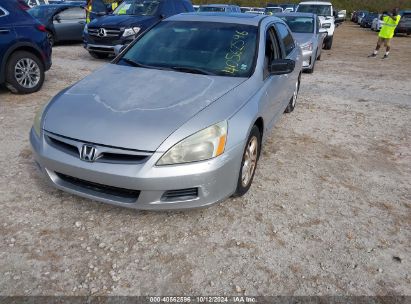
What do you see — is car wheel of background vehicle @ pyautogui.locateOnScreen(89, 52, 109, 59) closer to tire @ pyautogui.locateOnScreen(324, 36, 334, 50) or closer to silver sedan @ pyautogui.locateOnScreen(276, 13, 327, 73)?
silver sedan @ pyautogui.locateOnScreen(276, 13, 327, 73)

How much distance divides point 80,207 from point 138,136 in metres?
0.98

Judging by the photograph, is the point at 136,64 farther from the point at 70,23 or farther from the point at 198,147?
the point at 70,23

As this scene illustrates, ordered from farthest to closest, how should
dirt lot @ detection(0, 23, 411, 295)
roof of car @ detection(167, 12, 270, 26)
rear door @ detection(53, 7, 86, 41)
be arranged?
1. rear door @ detection(53, 7, 86, 41)
2. roof of car @ detection(167, 12, 270, 26)
3. dirt lot @ detection(0, 23, 411, 295)

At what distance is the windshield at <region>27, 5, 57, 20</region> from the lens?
39.3 ft

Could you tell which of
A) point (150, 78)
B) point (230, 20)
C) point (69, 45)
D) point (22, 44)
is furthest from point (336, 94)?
point (69, 45)

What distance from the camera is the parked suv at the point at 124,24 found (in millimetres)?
9016

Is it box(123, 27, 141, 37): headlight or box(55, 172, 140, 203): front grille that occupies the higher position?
box(55, 172, 140, 203): front grille

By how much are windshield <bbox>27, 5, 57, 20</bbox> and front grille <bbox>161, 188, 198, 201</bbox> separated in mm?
11850

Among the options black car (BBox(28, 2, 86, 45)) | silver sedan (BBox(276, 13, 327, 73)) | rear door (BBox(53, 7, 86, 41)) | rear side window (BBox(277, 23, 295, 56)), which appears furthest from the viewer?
rear door (BBox(53, 7, 86, 41))

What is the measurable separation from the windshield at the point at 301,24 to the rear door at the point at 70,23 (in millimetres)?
7595

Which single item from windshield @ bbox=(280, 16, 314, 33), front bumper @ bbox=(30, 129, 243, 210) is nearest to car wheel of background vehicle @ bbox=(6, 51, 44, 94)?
front bumper @ bbox=(30, 129, 243, 210)

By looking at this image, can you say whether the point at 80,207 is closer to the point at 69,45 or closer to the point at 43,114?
the point at 43,114

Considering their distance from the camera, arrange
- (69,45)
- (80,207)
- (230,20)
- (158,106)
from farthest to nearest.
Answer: (69,45)
(230,20)
(80,207)
(158,106)

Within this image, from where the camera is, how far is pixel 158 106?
2771 millimetres
